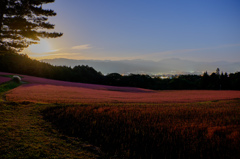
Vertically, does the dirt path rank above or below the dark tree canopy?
below

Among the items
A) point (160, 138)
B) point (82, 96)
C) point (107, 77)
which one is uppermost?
point (107, 77)

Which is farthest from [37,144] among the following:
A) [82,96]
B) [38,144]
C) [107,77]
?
[107,77]

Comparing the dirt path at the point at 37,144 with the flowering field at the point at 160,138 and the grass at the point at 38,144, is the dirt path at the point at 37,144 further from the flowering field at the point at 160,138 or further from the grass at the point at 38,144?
the flowering field at the point at 160,138

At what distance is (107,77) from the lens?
48.2 m

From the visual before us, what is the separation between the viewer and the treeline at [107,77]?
39.3 meters

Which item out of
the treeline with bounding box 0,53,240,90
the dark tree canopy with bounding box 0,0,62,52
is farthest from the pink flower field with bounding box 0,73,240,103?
the treeline with bounding box 0,53,240,90

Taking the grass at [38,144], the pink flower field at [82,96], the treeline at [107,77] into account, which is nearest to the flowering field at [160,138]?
the grass at [38,144]

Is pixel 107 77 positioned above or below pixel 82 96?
above

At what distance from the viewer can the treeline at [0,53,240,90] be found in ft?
129

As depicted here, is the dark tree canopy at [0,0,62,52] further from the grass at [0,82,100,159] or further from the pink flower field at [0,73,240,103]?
the grass at [0,82,100,159]

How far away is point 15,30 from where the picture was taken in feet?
47.0

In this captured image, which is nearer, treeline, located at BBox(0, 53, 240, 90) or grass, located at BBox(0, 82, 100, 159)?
grass, located at BBox(0, 82, 100, 159)

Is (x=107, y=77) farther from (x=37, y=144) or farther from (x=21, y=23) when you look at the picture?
(x=37, y=144)

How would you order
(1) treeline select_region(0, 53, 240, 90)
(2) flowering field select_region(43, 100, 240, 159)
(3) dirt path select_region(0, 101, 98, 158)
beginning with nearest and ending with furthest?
(2) flowering field select_region(43, 100, 240, 159) → (3) dirt path select_region(0, 101, 98, 158) → (1) treeline select_region(0, 53, 240, 90)
